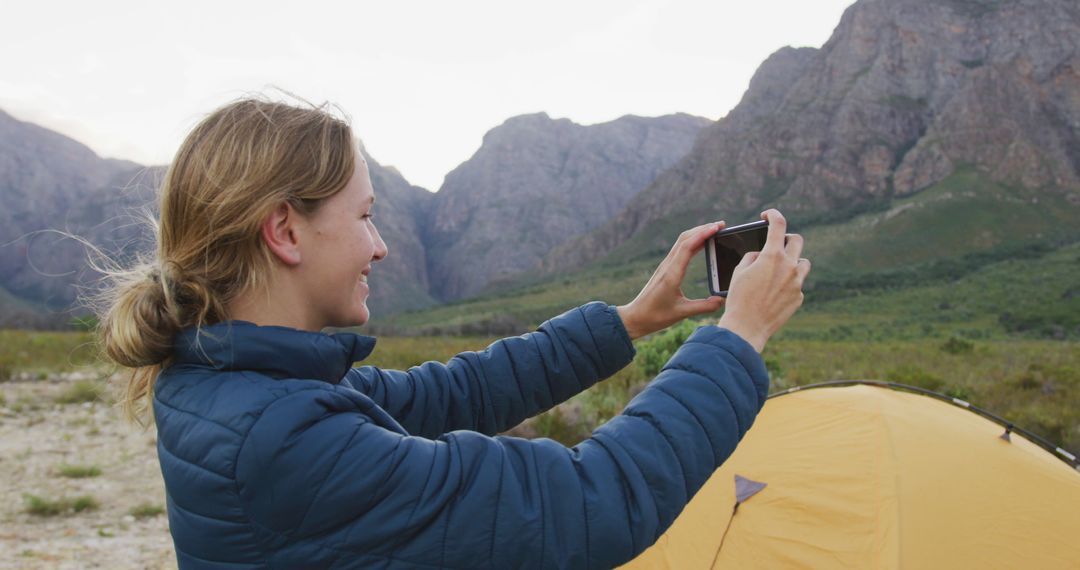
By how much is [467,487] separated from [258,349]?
17.6 inches

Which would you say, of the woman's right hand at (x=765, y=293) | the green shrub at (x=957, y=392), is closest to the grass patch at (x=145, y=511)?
the woman's right hand at (x=765, y=293)

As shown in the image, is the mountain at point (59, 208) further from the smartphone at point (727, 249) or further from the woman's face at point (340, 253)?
the smartphone at point (727, 249)

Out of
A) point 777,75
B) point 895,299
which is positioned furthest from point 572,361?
point 777,75

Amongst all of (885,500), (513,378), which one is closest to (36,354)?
(513,378)

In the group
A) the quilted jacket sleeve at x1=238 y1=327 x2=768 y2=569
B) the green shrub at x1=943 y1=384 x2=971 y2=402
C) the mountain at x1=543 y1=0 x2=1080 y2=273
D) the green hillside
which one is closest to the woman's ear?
the quilted jacket sleeve at x1=238 y1=327 x2=768 y2=569

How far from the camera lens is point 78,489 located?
6.74 meters

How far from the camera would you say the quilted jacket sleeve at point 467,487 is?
1.08m

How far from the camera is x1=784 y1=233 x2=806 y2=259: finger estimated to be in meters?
1.49

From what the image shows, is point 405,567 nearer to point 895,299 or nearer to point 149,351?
point 149,351

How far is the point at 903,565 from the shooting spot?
10.1 ft

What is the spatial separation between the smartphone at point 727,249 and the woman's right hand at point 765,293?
26 centimetres

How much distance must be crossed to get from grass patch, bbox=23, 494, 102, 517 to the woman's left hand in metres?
6.33

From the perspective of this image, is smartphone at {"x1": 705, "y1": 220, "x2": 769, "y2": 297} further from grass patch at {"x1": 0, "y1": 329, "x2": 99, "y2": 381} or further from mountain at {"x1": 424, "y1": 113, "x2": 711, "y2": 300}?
mountain at {"x1": 424, "y1": 113, "x2": 711, "y2": 300}

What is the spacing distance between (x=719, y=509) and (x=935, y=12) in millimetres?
114016
